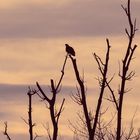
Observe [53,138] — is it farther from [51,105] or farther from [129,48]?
[129,48]

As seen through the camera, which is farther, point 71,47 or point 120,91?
point 71,47

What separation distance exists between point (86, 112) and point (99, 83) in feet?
5.02

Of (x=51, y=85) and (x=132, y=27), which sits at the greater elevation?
(x=132, y=27)

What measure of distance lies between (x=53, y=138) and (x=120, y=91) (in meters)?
1.85

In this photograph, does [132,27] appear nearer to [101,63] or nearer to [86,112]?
[101,63]

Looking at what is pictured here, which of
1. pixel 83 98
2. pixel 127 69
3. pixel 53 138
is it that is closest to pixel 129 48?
pixel 127 69

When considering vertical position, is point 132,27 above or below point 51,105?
above

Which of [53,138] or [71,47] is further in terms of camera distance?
[71,47]

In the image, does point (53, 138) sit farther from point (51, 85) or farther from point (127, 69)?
point (127, 69)

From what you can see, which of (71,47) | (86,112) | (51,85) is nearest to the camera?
(86,112)

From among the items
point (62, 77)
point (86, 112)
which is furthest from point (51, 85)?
point (86, 112)

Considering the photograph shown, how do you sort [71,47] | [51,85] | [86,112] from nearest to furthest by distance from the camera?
[86,112], [51,85], [71,47]

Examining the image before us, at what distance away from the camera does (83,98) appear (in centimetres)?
1584

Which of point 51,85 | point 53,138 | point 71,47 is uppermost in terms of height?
point 71,47
